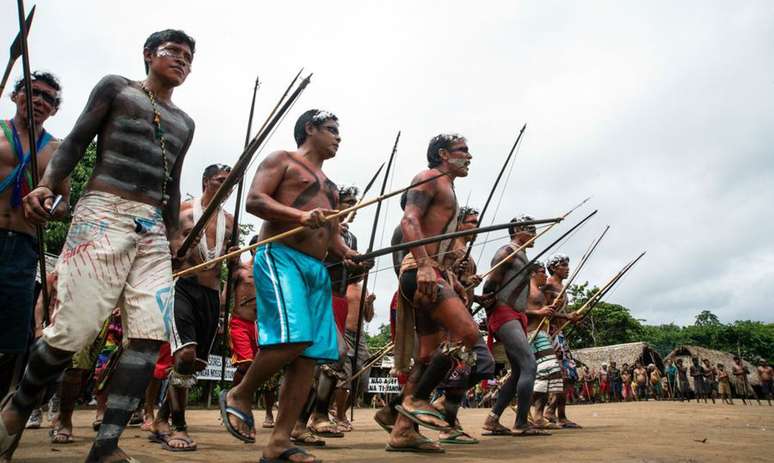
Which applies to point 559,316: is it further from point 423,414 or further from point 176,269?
point 176,269

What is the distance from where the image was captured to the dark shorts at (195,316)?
15.7 ft

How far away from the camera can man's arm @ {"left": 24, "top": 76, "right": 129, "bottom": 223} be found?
9.77 ft

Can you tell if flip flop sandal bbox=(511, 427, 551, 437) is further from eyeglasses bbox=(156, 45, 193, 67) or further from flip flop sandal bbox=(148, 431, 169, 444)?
eyeglasses bbox=(156, 45, 193, 67)

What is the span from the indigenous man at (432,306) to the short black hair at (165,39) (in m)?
2.00

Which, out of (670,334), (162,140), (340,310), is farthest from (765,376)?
(670,334)

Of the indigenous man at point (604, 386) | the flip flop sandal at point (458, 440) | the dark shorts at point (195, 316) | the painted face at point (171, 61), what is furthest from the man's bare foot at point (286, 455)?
the indigenous man at point (604, 386)

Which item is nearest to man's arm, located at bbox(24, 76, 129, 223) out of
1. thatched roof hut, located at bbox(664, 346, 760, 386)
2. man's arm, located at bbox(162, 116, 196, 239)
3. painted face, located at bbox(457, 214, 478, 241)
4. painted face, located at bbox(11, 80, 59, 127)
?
man's arm, located at bbox(162, 116, 196, 239)

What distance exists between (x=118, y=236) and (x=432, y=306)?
2279 millimetres

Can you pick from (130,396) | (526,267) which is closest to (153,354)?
(130,396)

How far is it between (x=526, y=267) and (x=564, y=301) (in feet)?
7.82

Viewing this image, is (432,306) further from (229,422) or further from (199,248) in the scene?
(199,248)

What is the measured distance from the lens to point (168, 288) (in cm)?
305

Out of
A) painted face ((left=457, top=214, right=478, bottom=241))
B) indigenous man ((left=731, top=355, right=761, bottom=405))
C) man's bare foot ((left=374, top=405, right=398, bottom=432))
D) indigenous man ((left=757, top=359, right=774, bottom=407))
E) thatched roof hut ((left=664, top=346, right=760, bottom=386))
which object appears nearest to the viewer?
man's bare foot ((left=374, top=405, right=398, bottom=432))

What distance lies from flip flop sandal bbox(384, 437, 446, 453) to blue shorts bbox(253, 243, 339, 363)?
112cm
